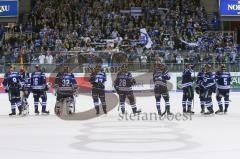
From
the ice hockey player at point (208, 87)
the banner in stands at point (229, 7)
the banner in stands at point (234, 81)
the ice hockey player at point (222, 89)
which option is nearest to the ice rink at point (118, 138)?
the ice hockey player at point (222, 89)

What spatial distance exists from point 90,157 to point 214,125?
563cm

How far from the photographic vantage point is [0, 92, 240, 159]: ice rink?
384 inches

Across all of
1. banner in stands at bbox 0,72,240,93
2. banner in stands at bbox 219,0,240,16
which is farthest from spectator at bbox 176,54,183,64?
banner in stands at bbox 219,0,240,16

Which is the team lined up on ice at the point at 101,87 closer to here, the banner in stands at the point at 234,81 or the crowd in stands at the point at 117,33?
the crowd in stands at the point at 117,33

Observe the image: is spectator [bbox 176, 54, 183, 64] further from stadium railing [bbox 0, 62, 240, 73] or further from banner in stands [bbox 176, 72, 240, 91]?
banner in stands [bbox 176, 72, 240, 91]

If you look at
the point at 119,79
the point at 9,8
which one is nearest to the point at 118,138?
the point at 119,79

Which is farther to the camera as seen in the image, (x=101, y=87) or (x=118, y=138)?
(x=101, y=87)

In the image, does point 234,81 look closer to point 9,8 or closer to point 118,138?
point 9,8

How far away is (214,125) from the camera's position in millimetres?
14133

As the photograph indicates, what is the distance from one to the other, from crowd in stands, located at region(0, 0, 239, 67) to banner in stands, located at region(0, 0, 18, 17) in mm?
2632

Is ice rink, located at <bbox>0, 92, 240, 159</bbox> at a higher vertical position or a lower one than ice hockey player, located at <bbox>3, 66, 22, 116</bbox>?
lower

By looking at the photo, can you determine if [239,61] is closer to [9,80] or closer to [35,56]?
[35,56]

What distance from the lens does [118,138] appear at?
39.0ft

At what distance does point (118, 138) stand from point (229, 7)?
13.3 meters
